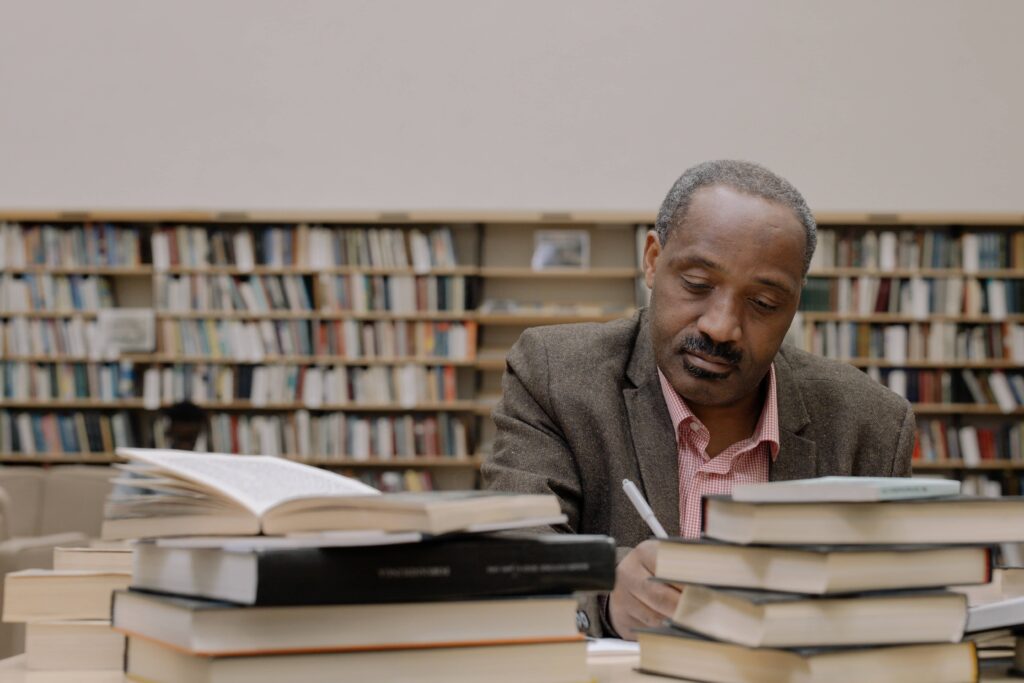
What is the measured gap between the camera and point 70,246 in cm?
694

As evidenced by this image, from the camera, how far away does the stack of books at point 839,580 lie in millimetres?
873

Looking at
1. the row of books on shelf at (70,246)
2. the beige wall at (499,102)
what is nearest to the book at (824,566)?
the beige wall at (499,102)

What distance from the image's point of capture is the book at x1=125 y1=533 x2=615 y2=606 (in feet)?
2.60

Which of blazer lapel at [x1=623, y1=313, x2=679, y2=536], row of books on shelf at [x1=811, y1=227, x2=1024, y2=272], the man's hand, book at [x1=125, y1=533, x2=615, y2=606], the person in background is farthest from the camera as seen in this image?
row of books on shelf at [x1=811, y1=227, x2=1024, y2=272]

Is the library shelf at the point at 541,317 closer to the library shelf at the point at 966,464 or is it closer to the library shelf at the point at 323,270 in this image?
the library shelf at the point at 323,270

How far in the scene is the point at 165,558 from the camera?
90cm

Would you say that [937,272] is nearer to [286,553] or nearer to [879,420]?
[879,420]

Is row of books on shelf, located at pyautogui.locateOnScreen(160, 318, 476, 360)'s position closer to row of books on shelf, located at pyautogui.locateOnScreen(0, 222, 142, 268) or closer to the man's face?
row of books on shelf, located at pyautogui.locateOnScreen(0, 222, 142, 268)

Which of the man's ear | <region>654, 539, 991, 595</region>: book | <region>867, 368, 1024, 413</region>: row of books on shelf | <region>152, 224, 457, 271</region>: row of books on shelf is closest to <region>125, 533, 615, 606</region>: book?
<region>654, 539, 991, 595</region>: book

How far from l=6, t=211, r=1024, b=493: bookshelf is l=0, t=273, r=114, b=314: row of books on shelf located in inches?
0.4

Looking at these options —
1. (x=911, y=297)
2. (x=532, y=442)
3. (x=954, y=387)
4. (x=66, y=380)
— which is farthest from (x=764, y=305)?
(x=66, y=380)

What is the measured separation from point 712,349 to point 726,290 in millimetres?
84

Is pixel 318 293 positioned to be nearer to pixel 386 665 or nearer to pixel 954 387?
pixel 954 387

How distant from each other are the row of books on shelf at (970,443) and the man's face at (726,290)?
18.4 feet
